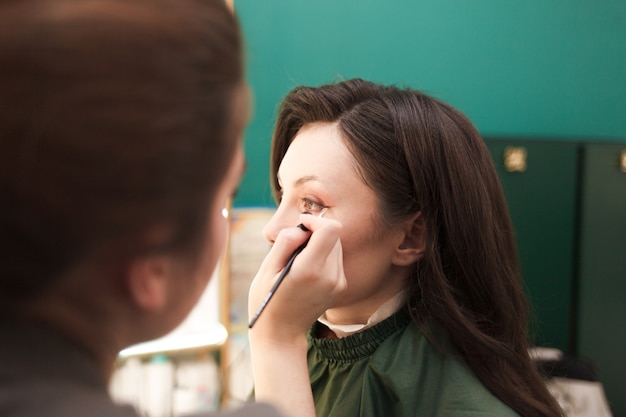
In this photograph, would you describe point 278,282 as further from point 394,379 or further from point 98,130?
point 98,130

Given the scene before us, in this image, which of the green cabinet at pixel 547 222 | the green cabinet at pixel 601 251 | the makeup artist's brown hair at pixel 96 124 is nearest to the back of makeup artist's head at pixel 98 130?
the makeup artist's brown hair at pixel 96 124

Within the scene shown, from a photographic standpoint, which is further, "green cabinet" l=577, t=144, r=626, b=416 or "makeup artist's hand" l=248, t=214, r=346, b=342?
"green cabinet" l=577, t=144, r=626, b=416

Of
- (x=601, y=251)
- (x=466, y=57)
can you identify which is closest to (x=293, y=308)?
(x=601, y=251)

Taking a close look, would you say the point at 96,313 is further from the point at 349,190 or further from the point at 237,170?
the point at 349,190

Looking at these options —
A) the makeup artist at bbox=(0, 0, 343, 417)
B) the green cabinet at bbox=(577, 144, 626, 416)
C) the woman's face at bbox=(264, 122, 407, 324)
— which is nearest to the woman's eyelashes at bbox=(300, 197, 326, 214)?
the woman's face at bbox=(264, 122, 407, 324)

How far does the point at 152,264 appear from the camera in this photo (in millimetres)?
427

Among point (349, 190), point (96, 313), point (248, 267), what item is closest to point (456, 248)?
point (349, 190)

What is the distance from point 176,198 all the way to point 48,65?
0.37 feet

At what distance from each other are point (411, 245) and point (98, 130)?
74 centimetres

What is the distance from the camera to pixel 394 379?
3.08 ft

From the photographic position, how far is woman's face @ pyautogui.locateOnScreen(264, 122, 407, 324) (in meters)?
1.00

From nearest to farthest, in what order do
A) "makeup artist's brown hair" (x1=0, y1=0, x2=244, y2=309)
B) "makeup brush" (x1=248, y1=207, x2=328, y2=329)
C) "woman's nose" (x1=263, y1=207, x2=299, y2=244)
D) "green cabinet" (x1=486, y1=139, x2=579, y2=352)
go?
"makeup artist's brown hair" (x1=0, y1=0, x2=244, y2=309) < "makeup brush" (x1=248, y1=207, x2=328, y2=329) < "woman's nose" (x1=263, y1=207, x2=299, y2=244) < "green cabinet" (x1=486, y1=139, x2=579, y2=352)

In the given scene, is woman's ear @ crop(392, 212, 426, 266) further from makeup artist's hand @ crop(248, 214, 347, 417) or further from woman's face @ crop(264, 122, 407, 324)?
makeup artist's hand @ crop(248, 214, 347, 417)

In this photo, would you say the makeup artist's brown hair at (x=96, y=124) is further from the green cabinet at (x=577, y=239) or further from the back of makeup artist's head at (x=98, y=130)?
the green cabinet at (x=577, y=239)
